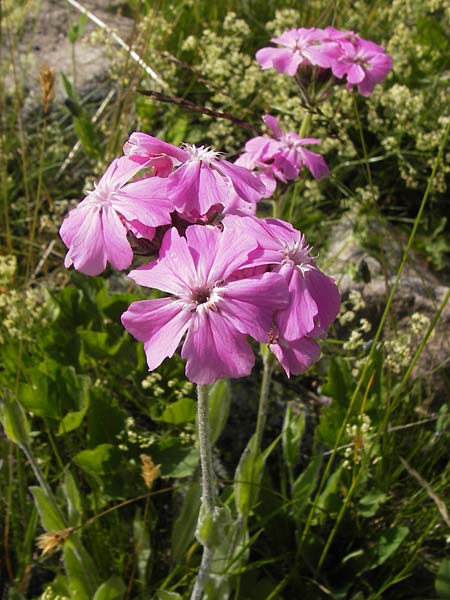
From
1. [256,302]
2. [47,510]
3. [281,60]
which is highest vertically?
[281,60]

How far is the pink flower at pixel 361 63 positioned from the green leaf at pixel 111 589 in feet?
4.52

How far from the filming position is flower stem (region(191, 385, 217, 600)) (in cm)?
118

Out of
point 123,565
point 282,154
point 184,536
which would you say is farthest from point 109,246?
point 123,565

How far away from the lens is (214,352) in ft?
3.31

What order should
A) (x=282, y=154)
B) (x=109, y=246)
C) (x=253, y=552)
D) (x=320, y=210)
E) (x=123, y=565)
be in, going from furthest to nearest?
(x=320, y=210)
(x=253, y=552)
(x=123, y=565)
(x=282, y=154)
(x=109, y=246)

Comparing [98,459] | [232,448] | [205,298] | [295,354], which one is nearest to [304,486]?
[232,448]

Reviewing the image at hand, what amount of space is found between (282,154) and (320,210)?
1.17m

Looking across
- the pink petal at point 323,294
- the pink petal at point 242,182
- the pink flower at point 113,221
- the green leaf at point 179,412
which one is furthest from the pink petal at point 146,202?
the green leaf at point 179,412

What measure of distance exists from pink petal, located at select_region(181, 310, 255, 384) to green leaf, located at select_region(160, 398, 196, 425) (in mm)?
842

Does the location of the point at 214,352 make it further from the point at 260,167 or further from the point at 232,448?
the point at 232,448

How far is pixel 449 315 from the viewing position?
2422mm

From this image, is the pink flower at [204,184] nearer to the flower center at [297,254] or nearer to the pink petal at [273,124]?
the flower center at [297,254]

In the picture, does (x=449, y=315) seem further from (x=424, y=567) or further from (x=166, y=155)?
(x=166, y=155)

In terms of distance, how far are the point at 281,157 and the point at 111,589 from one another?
1.10 metres
